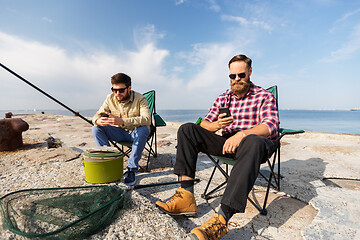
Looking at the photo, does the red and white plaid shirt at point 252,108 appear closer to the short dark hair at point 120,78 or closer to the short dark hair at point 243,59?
the short dark hair at point 243,59

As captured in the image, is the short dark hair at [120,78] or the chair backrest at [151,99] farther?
the chair backrest at [151,99]

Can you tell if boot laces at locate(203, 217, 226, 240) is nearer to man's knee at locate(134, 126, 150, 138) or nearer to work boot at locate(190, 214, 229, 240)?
work boot at locate(190, 214, 229, 240)

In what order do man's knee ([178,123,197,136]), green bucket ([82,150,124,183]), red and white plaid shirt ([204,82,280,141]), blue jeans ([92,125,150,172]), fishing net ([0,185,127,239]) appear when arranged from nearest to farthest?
1. fishing net ([0,185,127,239])
2. man's knee ([178,123,197,136])
3. red and white plaid shirt ([204,82,280,141])
4. green bucket ([82,150,124,183])
5. blue jeans ([92,125,150,172])

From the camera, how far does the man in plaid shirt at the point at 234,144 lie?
1281 millimetres

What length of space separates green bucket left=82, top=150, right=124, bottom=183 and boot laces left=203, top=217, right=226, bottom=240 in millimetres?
1375

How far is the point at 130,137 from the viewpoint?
270 centimetres

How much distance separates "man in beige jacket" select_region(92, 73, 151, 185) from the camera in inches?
96.1

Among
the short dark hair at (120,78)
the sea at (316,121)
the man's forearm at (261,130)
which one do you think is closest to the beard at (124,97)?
the short dark hair at (120,78)

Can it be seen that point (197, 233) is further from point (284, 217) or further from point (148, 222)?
point (284, 217)

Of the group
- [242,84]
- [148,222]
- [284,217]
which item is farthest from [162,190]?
[242,84]

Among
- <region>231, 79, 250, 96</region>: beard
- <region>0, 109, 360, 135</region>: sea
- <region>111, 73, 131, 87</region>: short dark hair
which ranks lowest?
<region>0, 109, 360, 135</region>: sea

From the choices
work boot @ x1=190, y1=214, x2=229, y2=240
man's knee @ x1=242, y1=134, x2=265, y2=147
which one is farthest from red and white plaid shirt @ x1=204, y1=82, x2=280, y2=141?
work boot @ x1=190, y1=214, x2=229, y2=240

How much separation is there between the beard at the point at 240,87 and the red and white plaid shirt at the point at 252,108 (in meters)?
0.06

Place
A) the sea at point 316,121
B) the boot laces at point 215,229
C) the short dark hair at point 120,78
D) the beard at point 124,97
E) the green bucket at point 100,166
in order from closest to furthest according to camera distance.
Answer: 1. the boot laces at point 215,229
2. the green bucket at point 100,166
3. the short dark hair at point 120,78
4. the beard at point 124,97
5. the sea at point 316,121
